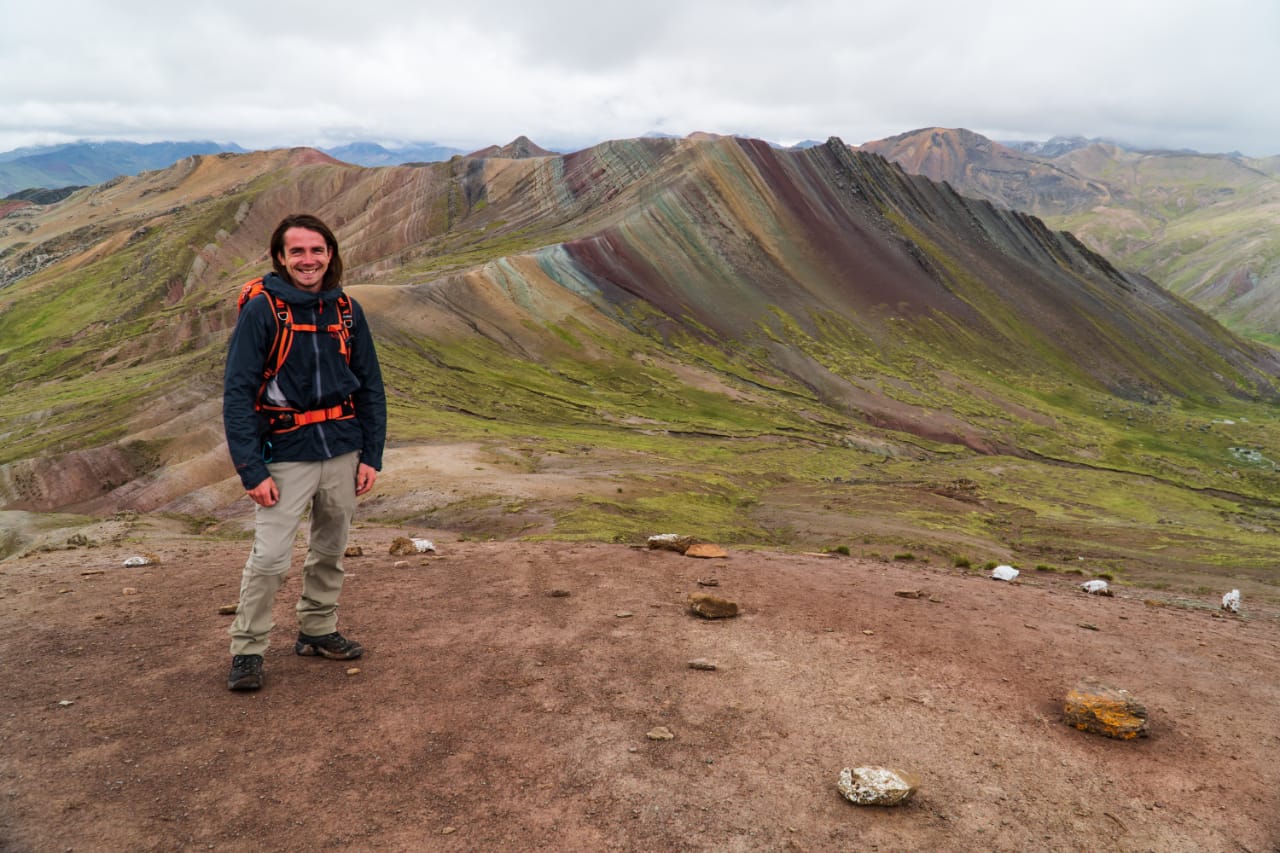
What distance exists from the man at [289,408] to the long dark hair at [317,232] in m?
0.01

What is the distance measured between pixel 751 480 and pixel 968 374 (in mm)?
65421

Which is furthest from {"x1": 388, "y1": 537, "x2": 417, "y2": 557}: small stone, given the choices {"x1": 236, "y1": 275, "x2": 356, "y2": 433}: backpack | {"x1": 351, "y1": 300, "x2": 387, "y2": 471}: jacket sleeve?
{"x1": 236, "y1": 275, "x2": 356, "y2": 433}: backpack

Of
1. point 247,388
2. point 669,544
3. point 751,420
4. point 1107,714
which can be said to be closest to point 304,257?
point 247,388

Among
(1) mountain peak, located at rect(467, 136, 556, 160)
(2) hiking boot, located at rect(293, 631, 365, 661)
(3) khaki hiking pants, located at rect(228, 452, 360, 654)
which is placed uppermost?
(1) mountain peak, located at rect(467, 136, 556, 160)

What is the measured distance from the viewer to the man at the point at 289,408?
7.07 m

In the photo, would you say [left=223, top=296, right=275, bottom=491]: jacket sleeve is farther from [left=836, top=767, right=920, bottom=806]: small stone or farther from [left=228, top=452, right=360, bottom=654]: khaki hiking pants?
[left=836, top=767, right=920, bottom=806]: small stone

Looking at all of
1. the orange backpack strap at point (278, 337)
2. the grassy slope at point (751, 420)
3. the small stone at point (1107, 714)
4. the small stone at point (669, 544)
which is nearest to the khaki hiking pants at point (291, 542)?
the orange backpack strap at point (278, 337)

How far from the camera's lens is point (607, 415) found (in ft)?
204

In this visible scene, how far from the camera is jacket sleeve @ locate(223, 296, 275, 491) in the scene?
698 centimetres

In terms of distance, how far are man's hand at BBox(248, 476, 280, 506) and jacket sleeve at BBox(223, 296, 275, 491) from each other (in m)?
0.05

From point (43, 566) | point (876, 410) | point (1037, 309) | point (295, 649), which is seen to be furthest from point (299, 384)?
point (1037, 309)

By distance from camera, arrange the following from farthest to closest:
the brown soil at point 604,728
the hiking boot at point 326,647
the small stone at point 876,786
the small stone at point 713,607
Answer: the small stone at point 713,607 → the hiking boot at point 326,647 → the small stone at point 876,786 → the brown soil at point 604,728

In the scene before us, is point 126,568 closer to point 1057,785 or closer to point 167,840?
point 167,840

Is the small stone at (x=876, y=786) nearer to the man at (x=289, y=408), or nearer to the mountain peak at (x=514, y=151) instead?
the man at (x=289, y=408)
